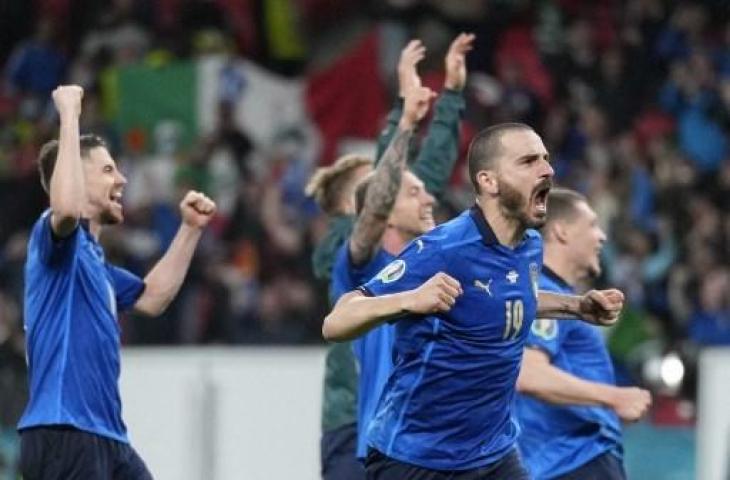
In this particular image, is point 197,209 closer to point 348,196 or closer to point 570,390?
point 348,196

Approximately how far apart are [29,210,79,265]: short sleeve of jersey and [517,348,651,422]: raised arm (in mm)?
1776

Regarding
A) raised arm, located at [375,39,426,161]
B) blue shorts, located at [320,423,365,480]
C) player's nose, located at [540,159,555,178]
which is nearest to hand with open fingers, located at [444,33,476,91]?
raised arm, located at [375,39,426,161]

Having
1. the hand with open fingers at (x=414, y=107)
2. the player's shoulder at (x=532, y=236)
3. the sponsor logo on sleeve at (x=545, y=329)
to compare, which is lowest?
the sponsor logo on sleeve at (x=545, y=329)

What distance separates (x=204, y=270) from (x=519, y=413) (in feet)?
25.7

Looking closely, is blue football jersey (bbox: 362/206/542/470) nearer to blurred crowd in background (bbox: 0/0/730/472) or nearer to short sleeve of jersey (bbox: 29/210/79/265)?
short sleeve of jersey (bbox: 29/210/79/265)

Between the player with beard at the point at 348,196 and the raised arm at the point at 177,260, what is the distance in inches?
26.9

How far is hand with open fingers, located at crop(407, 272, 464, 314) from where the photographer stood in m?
6.48

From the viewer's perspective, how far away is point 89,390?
7.58 metres

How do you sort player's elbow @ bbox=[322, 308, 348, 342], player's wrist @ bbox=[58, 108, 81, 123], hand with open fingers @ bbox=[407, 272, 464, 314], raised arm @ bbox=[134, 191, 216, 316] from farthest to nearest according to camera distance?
raised arm @ bbox=[134, 191, 216, 316] < player's wrist @ bbox=[58, 108, 81, 123] < player's elbow @ bbox=[322, 308, 348, 342] < hand with open fingers @ bbox=[407, 272, 464, 314]

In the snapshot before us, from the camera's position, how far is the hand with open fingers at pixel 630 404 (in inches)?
302

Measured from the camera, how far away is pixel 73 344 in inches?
298

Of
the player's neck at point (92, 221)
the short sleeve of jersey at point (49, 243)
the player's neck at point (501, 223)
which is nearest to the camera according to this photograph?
the player's neck at point (501, 223)

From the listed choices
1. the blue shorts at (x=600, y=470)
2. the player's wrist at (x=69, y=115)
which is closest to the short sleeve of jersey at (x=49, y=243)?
the player's wrist at (x=69, y=115)

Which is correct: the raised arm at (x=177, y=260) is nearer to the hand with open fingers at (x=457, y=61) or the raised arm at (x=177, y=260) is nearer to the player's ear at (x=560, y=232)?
the hand with open fingers at (x=457, y=61)
